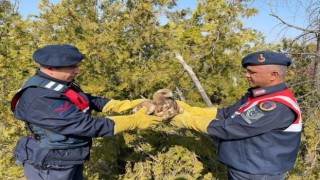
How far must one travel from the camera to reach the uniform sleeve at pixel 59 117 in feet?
7.88

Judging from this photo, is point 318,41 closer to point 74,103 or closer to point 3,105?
point 74,103

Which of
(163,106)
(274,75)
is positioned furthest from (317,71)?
(163,106)

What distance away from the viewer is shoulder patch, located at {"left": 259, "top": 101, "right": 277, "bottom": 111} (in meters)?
2.29

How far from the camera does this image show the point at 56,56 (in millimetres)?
2504

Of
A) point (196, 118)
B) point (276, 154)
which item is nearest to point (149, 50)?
point (196, 118)

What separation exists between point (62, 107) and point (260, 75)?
1.48 metres

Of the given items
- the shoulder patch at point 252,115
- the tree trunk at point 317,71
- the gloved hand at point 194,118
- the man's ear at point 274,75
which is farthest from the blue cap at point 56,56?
the tree trunk at point 317,71

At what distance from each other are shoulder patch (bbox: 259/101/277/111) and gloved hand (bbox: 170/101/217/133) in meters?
0.45

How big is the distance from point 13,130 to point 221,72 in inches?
98.0

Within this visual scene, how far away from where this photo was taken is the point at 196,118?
2.72 m

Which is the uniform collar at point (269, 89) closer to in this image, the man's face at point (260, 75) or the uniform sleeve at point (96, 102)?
the man's face at point (260, 75)

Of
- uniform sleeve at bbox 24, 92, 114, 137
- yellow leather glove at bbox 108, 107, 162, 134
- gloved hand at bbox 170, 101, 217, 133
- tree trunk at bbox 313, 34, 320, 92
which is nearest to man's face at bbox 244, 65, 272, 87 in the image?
gloved hand at bbox 170, 101, 217, 133

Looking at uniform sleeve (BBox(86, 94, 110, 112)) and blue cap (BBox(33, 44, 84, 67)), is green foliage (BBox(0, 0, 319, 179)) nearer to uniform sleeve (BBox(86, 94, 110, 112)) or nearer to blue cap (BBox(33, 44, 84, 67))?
uniform sleeve (BBox(86, 94, 110, 112))

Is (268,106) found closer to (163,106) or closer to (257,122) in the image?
(257,122)
